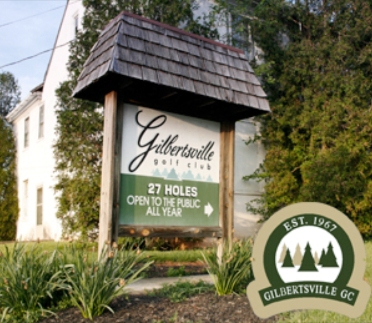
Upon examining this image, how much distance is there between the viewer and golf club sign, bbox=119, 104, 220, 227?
6.41 metres

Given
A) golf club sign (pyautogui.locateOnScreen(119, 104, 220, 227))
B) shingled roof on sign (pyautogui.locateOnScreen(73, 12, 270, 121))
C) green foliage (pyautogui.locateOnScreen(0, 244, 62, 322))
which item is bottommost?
green foliage (pyautogui.locateOnScreen(0, 244, 62, 322))

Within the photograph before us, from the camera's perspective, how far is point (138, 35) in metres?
6.38

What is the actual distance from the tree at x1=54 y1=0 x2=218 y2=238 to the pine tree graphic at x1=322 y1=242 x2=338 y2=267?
27.3 ft

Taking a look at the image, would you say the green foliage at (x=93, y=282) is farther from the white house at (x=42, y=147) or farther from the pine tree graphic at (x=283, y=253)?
the white house at (x=42, y=147)

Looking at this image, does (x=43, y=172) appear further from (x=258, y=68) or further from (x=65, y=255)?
(x=65, y=255)

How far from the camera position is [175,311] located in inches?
189

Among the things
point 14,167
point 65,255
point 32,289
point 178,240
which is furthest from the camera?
point 14,167

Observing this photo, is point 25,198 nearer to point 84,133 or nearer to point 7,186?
point 7,186

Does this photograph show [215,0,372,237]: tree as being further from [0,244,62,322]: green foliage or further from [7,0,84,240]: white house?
[0,244,62,322]: green foliage

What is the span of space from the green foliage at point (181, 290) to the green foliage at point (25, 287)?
143 centimetres

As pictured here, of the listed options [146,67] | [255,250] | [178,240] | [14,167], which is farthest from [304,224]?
[14,167]

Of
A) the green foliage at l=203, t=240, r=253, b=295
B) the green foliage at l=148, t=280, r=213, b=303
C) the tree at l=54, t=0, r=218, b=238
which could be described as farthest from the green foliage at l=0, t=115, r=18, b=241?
the green foliage at l=203, t=240, r=253, b=295

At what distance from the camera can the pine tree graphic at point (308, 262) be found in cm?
315

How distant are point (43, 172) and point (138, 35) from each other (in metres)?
12.4
